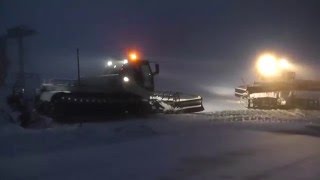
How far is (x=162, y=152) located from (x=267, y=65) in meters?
23.1

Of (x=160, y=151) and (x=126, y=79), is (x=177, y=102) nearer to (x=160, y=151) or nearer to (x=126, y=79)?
(x=126, y=79)

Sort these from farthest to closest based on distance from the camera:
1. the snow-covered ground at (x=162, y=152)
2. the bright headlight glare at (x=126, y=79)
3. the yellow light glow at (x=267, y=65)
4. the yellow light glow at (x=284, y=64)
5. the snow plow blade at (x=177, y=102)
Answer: the yellow light glow at (x=284, y=64), the yellow light glow at (x=267, y=65), the snow plow blade at (x=177, y=102), the bright headlight glare at (x=126, y=79), the snow-covered ground at (x=162, y=152)

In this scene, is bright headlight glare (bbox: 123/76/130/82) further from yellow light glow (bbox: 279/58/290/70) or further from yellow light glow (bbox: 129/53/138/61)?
yellow light glow (bbox: 279/58/290/70)

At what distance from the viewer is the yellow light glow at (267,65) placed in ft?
109

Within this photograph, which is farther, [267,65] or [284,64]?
[284,64]

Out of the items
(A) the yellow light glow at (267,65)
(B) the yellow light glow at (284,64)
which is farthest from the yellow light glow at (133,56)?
(B) the yellow light glow at (284,64)

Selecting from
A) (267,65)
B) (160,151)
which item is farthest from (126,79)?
(267,65)

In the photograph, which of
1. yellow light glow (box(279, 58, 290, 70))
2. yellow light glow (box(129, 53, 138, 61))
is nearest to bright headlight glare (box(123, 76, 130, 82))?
yellow light glow (box(129, 53, 138, 61))

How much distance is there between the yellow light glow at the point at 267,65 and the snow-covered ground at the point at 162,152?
1582 centimetres

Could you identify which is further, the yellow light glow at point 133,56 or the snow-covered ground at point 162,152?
the yellow light glow at point 133,56

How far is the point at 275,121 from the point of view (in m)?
20.1

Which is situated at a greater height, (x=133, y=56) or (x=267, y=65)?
(x=133, y=56)

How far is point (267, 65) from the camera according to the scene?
33844 mm

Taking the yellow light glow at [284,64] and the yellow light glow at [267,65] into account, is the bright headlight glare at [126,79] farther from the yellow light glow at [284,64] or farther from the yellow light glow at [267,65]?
the yellow light glow at [284,64]
